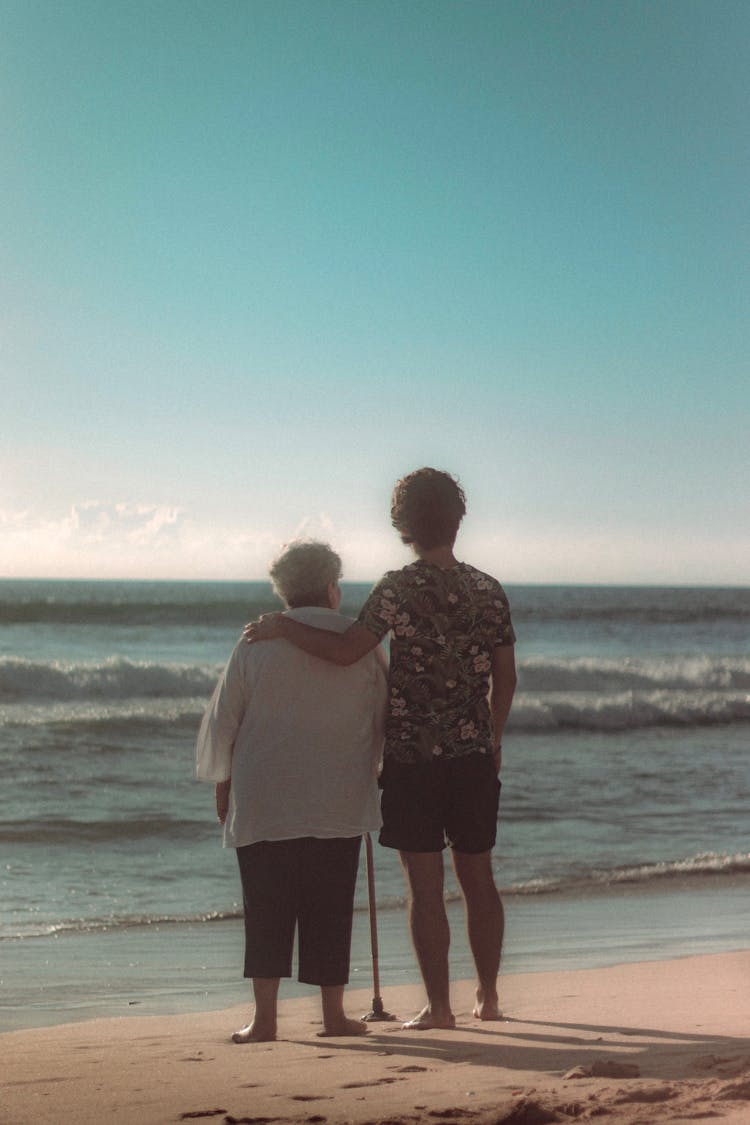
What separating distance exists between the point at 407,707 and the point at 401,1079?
1.05 meters

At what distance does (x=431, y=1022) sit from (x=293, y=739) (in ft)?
2.96

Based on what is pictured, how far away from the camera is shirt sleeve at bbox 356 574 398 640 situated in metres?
3.78

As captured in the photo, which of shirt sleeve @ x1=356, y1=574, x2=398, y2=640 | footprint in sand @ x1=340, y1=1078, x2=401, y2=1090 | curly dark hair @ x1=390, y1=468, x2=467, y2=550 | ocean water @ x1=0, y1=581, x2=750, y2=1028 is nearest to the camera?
footprint in sand @ x1=340, y1=1078, x2=401, y2=1090

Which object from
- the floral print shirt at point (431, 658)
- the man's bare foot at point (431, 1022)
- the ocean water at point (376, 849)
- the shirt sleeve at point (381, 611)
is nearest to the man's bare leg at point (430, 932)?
the man's bare foot at point (431, 1022)

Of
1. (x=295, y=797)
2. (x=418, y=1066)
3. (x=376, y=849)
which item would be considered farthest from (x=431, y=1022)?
(x=376, y=849)

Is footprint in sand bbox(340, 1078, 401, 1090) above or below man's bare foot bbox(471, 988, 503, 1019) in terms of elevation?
above

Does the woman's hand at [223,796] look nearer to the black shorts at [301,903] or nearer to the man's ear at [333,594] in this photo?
the black shorts at [301,903]

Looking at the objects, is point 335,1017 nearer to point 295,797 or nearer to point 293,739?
point 295,797

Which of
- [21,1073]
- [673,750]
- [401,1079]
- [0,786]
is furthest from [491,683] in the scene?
[673,750]

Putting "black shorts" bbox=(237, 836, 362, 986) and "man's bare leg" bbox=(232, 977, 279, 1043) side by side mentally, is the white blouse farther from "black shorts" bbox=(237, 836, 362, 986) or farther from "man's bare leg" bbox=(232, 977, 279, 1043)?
"man's bare leg" bbox=(232, 977, 279, 1043)

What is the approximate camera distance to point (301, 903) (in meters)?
3.86

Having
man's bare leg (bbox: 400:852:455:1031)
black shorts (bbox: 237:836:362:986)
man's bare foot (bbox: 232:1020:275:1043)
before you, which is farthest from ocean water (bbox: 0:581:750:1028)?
man's bare leg (bbox: 400:852:455:1031)

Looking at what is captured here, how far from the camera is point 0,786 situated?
415 inches

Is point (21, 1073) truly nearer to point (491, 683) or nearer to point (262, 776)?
point (262, 776)
